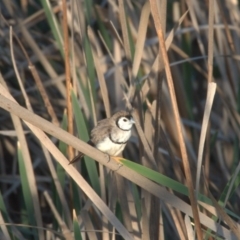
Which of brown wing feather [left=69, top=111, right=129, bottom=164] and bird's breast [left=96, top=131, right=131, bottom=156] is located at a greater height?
brown wing feather [left=69, top=111, right=129, bottom=164]

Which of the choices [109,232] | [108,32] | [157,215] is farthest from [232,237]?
[108,32]

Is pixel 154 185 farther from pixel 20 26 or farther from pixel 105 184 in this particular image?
pixel 20 26

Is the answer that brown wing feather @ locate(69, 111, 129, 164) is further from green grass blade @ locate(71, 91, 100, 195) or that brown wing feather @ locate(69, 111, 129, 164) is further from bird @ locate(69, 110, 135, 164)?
green grass blade @ locate(71, 91, 100, 195)

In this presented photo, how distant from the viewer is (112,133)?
117 inches

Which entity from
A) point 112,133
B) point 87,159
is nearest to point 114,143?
point 112,133

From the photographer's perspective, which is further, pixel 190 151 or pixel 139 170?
pixel 190 151

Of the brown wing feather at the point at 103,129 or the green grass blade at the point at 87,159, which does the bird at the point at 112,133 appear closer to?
the brown wing feather at the point at 103,129

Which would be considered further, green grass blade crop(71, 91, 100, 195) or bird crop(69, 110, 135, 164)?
bird crop(69, 110, 135, 164)

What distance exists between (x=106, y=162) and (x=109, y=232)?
42 centimetres

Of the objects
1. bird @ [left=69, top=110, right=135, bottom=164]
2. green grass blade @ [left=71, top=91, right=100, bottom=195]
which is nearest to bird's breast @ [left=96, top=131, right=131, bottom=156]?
bird @ [left=69, top=110, right=135, bottom=164]

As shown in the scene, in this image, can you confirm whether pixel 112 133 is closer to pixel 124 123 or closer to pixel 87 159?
pixel 124 123

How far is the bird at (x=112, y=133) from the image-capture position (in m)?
2.93

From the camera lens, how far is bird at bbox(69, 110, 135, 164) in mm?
2934

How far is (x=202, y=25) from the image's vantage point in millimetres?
3834
